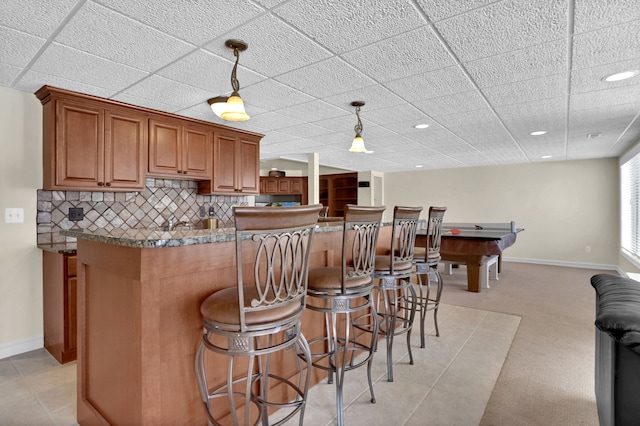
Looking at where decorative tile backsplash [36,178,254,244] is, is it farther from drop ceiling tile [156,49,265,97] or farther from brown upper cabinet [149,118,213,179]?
drop ceiling tile [156,49,265,97]

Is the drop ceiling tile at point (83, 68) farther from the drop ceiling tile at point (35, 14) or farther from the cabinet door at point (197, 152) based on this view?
the cabinet door at point (197, 152)

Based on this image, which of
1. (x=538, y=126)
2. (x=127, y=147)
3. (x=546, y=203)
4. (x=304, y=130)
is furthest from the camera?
(x=546, y=203)

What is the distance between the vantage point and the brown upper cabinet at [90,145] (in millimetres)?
2756

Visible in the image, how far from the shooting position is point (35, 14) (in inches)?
66.8

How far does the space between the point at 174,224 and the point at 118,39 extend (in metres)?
2.28

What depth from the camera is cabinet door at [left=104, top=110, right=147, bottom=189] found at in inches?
121

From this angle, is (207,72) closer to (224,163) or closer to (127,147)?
(127,147)

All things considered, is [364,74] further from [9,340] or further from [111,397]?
[9,340]

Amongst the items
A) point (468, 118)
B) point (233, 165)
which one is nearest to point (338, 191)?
point (233, 165)

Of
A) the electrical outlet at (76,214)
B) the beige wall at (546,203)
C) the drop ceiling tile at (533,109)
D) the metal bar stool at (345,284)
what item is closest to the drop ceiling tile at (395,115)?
the drop ceiling tile at (533,109)

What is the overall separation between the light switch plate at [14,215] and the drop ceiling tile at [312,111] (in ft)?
8.03

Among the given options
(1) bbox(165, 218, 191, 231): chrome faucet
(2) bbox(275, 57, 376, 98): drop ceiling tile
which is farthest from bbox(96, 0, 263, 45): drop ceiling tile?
(1) bbox(165, 218, 191, 231): chrome faucet

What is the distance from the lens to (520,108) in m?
3.30

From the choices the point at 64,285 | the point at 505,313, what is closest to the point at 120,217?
the point at 64,285
